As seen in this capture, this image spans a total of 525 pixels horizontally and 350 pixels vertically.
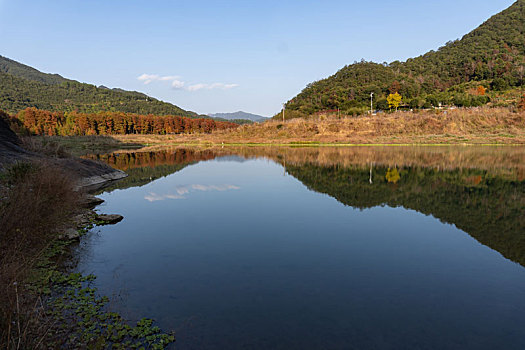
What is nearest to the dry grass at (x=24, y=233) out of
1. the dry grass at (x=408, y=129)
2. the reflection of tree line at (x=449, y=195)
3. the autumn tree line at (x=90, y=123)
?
the reflection of tree line at (x=449, y=195)

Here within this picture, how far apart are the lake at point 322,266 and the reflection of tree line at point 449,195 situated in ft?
0.31

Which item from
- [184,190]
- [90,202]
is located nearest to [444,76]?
[184,190]

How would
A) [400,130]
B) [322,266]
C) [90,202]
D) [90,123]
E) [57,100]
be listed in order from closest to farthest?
[322,266], [90,202], [400,130], [90,123], [57,100]

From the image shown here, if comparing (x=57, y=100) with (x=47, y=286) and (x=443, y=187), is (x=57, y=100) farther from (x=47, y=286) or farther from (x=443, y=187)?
(x=47, y=286)

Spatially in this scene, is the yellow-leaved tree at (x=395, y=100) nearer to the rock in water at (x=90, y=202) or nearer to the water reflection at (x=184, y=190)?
the water reflection at (x=184, y=190)

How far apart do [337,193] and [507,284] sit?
38.0 ft

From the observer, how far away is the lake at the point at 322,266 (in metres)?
5.80

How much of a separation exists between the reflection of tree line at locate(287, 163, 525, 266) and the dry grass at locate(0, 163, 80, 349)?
35.2ft

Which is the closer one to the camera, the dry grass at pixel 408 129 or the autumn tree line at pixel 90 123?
the dry grass at pixel 408 129

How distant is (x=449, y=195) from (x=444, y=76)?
123470 mm

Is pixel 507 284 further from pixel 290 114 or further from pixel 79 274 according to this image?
pixel 290 114

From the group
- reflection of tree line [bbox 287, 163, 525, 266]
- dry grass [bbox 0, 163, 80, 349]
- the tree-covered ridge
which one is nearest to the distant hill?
the tree-covered ridge

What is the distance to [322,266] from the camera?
8703mm

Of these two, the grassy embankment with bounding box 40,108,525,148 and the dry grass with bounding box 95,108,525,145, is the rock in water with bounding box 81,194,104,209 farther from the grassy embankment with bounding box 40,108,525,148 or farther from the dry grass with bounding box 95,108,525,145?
the dry grass with bounding box 95,108,525,145
